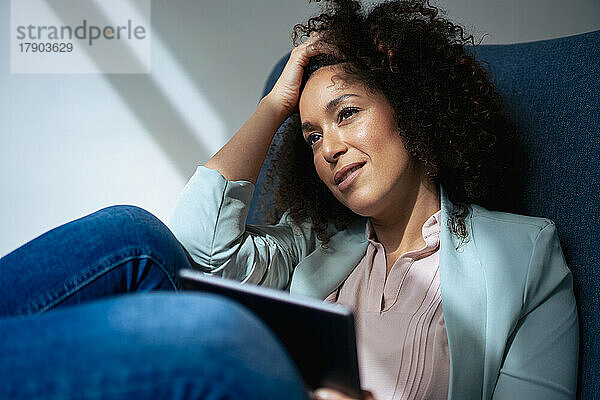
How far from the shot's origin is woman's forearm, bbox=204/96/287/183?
1205 mm

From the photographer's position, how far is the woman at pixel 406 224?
948mm

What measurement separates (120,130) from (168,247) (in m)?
1.14

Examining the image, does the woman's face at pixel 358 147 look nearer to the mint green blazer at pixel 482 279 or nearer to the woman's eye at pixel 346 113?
the woman's eye at pixel 346 113

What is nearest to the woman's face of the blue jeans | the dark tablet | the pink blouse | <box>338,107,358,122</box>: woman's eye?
<box>338,107,358,122</box>: woman's eye

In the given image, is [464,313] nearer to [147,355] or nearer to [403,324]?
[403,324]

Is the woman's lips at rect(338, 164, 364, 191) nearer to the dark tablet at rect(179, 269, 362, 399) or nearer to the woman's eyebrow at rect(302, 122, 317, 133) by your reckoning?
the woman's eyebrow at rect(302, 122, 317, 133)

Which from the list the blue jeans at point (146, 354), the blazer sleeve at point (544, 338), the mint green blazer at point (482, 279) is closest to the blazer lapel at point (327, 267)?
the mint green blazer at point (482, 279)

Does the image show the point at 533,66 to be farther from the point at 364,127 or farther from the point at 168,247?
the point at 168,247

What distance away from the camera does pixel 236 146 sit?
1220 millimetres

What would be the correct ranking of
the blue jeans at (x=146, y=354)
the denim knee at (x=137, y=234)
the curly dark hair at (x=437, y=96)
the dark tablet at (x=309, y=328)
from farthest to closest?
the curly dark hair at (x=437, y=96)
the denim knee at (x=137, y=234)
the dark tablet at (x=309, y=328)
the blue jeans at (x=146, y=354)

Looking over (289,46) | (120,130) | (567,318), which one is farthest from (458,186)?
(120,130)

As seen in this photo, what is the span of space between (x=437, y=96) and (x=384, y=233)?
28 cm

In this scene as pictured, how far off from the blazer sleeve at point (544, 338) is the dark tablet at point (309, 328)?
0.35 meters

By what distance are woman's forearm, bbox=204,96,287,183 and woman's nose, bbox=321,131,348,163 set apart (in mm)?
194
